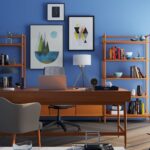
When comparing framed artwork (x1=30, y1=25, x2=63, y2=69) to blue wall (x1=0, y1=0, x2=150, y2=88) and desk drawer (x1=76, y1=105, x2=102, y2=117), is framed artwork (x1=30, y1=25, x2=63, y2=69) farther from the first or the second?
desk drawer (x1=76, y1=105, x2=102, y2=117)

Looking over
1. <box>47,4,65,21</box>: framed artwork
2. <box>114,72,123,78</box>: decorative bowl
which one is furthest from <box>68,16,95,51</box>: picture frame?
<box>114,72,123,78</box>: decorative bowl

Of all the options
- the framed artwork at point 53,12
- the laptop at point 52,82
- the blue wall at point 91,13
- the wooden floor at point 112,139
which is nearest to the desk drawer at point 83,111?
the wooden floor at point 112,139

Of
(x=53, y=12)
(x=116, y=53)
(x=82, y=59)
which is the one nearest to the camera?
(x=82, y=59)

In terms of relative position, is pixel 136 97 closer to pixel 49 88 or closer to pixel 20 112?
pixel 49 88

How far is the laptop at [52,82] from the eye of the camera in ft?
13.5

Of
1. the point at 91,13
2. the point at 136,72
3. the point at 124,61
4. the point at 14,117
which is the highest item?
the point at 91,13

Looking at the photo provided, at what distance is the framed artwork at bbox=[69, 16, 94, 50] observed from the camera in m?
6.39

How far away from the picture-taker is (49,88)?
4137 millimetres

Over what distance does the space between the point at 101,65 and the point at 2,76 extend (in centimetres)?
213

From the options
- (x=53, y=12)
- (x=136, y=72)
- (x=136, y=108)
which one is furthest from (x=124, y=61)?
(x=53, y=12)

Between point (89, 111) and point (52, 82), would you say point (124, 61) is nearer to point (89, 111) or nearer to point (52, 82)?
point (89, 111)

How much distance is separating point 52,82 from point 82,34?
2522 millimetres

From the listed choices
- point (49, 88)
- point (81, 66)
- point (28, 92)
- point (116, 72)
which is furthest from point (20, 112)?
point (116, 72)

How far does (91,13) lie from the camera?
21.1 ft
